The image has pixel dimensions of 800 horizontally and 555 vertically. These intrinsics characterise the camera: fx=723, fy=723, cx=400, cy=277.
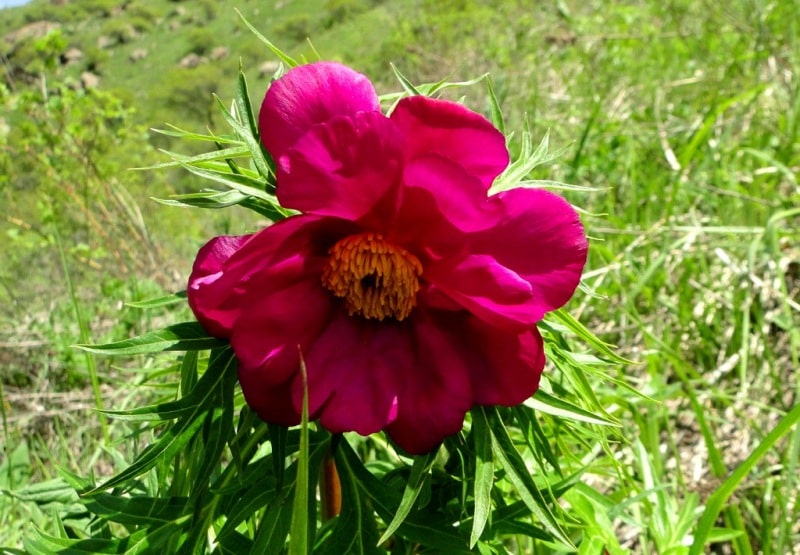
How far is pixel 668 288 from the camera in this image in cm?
259

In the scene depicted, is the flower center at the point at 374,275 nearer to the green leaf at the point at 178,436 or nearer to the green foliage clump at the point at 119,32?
the green leaf at the point at 178,436

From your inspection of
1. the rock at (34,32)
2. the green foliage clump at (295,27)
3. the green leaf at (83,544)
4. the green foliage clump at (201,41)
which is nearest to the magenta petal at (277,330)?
the green leaf at (83,544)

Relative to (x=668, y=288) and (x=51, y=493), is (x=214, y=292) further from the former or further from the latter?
(x=668, y=288)

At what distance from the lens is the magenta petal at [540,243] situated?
2.51ft

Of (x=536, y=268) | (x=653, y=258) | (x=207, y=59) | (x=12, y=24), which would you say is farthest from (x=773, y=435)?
(x=12, y=24)

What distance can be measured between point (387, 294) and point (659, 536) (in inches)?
34.0

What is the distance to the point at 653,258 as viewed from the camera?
8.43 ft

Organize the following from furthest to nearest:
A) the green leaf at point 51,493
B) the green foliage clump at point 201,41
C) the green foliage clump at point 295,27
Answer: the green foliage clump at point 201,41, the green foliage clump at point 295,27, the green leaf at point 51,493

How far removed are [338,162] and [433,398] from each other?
267 mm

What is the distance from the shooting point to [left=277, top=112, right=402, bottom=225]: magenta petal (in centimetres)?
72

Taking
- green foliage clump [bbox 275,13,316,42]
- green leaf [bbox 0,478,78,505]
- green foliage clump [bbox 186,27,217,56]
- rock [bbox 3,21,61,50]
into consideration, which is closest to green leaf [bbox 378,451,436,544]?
green leaf [bbox 0,478,78,505]

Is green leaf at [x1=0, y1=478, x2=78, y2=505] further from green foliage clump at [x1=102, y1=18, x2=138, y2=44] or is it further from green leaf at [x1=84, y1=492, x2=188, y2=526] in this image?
green foliage clump at [x1=102, y1=18, x2=138, y2=44]

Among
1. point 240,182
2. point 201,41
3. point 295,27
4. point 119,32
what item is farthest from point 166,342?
point 119,32

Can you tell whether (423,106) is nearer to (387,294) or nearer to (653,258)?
(387,294)
